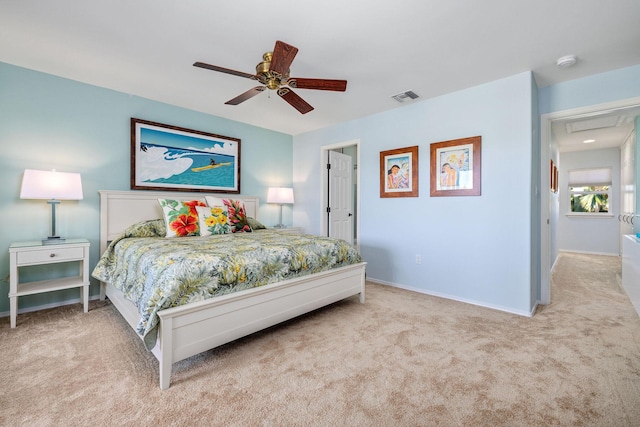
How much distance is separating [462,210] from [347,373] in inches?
90.3

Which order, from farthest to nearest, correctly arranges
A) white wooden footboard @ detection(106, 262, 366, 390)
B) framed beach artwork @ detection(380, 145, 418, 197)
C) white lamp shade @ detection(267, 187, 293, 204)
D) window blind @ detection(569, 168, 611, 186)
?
window blind @ detection(569, 168, 611, 186)
white lamp shade @ detection(267, 187, 293, 204)
framed beach artwork @ detection(380, 145, 418, 197)
white wooden footboard @ detection(106, 262, 366, 390)

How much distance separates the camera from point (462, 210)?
3250 millimetres

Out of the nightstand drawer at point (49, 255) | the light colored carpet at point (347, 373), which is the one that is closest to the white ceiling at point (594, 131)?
the light colored carpet at point (347, 373)

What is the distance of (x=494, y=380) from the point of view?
1747mm

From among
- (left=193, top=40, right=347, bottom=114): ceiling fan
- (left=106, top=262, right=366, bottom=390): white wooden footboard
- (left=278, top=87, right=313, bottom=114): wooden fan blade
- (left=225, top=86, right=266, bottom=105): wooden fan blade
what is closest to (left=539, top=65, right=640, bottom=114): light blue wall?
(left=193, top=40, right=347, bottom=114): ceiling fan

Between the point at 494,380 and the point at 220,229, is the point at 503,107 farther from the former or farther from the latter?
the point at 220,229

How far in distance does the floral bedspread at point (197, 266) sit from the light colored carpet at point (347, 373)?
15.4 inches

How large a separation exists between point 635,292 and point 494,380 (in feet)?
8.28

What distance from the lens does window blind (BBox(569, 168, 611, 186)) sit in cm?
613

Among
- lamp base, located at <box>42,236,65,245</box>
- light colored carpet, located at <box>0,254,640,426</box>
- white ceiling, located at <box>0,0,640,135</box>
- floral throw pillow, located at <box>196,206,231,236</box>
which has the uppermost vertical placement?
white ceiling, located at <box>0,0,640,135</box>

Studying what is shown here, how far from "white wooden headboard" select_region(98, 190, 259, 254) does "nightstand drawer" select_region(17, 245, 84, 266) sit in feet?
1.50

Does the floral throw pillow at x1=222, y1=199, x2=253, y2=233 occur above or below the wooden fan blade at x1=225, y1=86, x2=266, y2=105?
below

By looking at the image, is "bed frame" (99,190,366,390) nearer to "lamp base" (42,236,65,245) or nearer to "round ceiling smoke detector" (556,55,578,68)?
"lamp base" (42,236,65,245)

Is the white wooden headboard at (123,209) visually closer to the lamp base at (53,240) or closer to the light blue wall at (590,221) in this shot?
the lamp base at (53,240)
